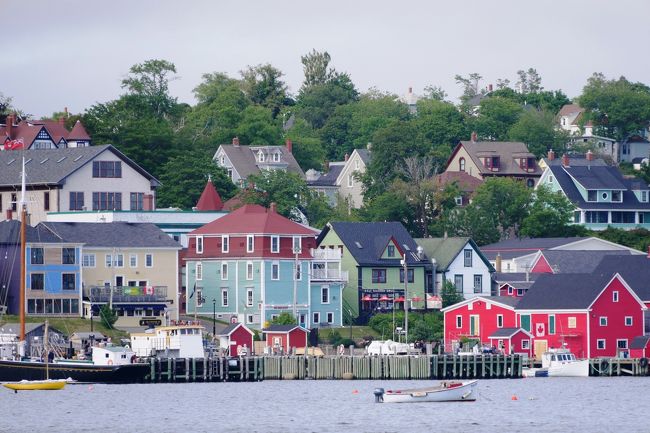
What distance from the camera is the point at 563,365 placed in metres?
121

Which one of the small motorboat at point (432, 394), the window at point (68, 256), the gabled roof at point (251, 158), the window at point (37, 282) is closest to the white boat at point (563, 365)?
the small motorboat at point (432, 394)

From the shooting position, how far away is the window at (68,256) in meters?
127

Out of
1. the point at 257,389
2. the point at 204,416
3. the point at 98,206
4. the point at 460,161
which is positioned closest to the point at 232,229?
the point at 98,206

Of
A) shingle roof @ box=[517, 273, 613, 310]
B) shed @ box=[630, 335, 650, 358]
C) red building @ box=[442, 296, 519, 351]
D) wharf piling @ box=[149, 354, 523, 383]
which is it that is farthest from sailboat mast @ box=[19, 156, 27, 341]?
shed @ box=[630, 335, 650, 358]

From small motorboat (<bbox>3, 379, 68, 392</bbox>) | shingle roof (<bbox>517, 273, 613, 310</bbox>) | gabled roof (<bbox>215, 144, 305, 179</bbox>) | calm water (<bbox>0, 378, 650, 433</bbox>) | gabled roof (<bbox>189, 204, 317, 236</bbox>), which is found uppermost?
gabled roof (<bbox>215, 144, 305, 179</bbox>)

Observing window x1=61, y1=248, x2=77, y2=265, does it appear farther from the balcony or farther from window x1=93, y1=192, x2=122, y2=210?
window x1=93, y1=192, x2=122, y2=210

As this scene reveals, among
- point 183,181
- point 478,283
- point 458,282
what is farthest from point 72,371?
point 183,181

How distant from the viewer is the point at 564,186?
17400 centimetres

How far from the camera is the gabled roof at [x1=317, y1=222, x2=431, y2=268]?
140 meters

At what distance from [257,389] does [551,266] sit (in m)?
40.2

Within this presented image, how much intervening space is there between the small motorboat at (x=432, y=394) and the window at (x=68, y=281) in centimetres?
3118

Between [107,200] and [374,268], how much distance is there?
21.5 meters

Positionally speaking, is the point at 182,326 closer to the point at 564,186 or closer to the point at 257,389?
the point at 257,389

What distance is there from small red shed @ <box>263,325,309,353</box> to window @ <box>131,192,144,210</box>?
25408 mm
